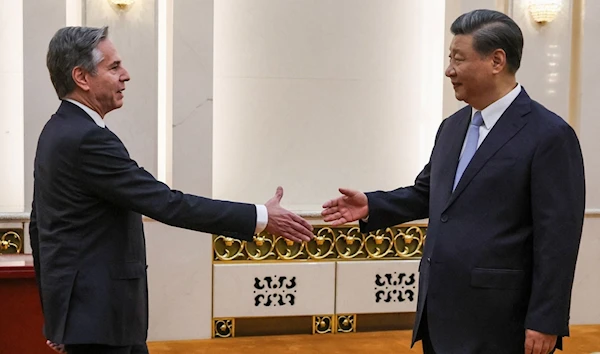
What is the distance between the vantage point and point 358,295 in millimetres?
6059

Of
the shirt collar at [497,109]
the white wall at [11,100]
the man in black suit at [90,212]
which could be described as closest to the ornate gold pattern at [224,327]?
the white wall at [11,100]

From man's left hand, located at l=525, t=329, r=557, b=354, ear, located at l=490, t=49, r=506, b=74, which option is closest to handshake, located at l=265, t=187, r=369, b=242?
ear, located at l=490, t=49, r=506, b=74

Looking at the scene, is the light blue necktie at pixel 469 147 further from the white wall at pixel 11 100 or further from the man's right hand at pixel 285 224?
the white wall at pixel 11 100

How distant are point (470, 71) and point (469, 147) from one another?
0.26m

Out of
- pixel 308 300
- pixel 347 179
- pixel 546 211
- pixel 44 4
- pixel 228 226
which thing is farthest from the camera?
pixel 347 179

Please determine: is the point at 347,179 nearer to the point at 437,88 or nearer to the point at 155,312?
the point at 437,88

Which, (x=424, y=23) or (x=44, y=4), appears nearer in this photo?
(x=44, y=4)

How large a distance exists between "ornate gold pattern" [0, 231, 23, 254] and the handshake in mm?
2751

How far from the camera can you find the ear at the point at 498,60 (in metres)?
2.92

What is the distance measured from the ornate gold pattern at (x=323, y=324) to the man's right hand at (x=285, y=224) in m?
2.96

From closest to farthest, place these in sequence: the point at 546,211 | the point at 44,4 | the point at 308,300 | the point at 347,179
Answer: the point at 546,211, the point at 44,4, the point at 308,300, the point at 347,179

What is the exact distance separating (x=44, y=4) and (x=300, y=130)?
77.7 inches

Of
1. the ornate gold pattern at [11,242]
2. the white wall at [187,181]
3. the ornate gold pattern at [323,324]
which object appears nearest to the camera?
the ornate gold pattern at [11,242]

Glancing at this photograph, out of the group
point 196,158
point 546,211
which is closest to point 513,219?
point 546,211
